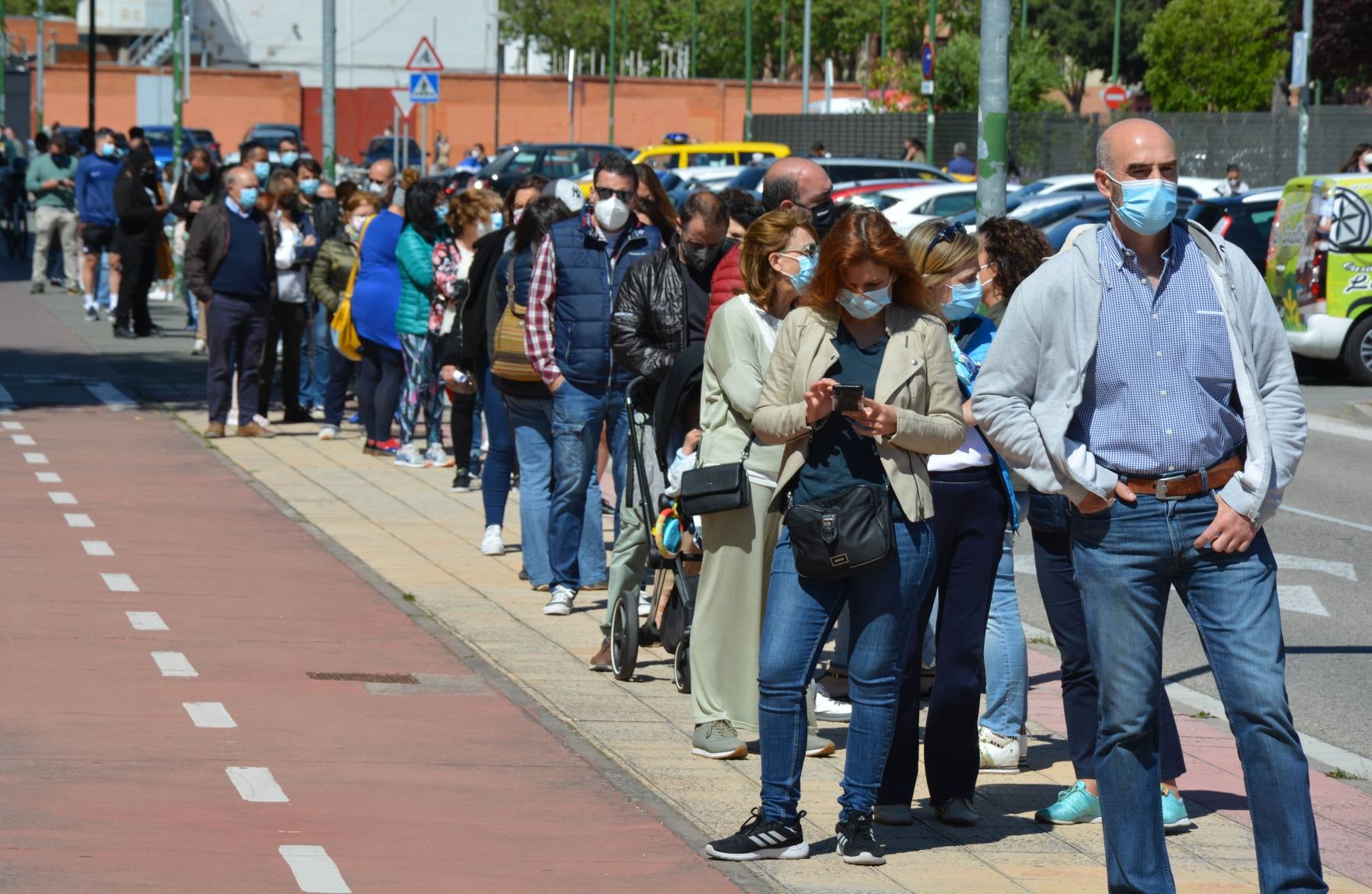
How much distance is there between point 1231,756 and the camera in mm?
7406

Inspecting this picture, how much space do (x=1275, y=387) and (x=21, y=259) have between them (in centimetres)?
3271

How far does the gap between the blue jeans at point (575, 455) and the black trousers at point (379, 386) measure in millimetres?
A: 4928

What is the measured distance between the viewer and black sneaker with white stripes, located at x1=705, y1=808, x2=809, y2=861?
18.9 feet

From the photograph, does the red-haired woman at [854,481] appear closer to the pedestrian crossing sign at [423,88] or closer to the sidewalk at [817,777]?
the sidewalk at [817,777]

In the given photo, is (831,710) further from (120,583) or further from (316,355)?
(316,355)

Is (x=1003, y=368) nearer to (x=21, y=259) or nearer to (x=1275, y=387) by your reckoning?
(x=1275, y=387)

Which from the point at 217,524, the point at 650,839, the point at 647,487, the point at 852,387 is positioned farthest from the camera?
the point at 217,524

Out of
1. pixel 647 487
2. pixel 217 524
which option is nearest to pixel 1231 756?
pixel 647 487

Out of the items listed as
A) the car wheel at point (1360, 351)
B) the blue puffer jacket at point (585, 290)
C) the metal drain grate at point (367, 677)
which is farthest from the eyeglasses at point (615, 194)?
the car wheel at point (1360, 351)

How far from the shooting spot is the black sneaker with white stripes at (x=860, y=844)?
570 centimetres

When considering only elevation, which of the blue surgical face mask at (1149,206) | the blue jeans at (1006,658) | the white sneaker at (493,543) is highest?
the blue surgical face mask at (1149,206)

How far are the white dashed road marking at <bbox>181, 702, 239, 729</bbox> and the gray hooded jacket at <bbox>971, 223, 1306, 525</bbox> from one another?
3.25m

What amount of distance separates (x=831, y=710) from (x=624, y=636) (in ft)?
2.94

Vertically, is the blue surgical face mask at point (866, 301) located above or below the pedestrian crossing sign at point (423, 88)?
below
